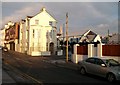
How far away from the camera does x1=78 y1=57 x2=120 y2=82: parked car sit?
704 inches

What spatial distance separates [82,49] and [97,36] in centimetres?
5996

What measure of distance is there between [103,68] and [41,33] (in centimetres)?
4780

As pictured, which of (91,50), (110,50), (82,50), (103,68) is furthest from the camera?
(82,50)

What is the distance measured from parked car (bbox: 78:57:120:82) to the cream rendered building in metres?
43.3

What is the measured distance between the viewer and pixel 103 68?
1880 cm

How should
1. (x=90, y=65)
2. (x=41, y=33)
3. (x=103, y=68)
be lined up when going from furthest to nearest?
(x=41, y=33)
(x=90, y=65)
(x=103, y=68)

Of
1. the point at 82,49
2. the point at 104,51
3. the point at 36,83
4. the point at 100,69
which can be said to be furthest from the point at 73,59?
the point at 36,83

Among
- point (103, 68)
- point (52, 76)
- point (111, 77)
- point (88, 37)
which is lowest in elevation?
point (52, 76)

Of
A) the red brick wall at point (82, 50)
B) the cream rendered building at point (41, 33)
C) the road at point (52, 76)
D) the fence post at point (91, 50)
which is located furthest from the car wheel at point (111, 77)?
the cream rendered building at point (41, 33)

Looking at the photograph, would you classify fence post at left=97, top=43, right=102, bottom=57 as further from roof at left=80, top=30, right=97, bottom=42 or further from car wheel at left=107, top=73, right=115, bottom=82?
roof at left=80, top=30, right=97, bottom=42

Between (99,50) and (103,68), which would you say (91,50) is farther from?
(103,68)

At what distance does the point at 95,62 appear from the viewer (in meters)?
20.1

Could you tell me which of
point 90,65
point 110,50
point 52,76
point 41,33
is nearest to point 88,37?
point 41,33

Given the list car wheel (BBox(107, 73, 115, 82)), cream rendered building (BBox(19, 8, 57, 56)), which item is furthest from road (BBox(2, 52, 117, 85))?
cream rendered building (BBox(19, 8, 57, 56))
